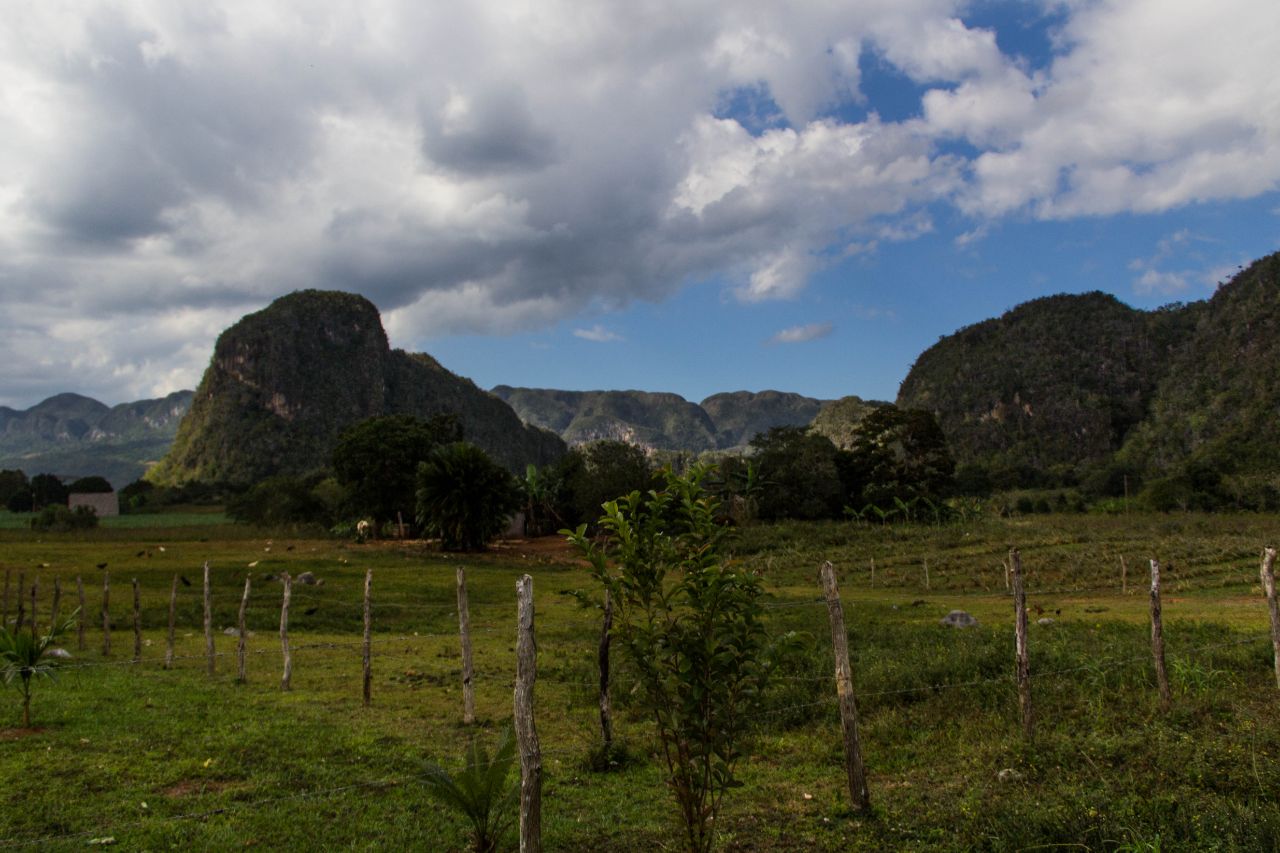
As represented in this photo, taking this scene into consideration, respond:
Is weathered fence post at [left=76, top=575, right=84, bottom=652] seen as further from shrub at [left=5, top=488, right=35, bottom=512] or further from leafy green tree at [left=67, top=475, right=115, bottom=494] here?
leafy green tree at [left=67, top=475, right=115, bottom=494]

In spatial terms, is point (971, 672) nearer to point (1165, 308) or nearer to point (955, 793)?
point (955, 793)

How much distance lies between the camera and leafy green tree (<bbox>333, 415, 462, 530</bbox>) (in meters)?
58.3

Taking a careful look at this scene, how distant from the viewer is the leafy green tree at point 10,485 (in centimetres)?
10419

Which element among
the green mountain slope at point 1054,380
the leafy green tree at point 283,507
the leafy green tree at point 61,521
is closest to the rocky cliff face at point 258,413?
the leafy green tree at point 283,507

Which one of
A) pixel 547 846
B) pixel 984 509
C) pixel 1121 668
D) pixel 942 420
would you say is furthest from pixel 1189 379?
pixel 547 846

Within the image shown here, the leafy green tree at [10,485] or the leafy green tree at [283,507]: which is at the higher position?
the leafy green tree at [10,485]

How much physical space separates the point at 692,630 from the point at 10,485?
140 metres

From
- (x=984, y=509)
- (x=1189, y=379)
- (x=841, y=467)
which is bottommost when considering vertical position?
(x=984, y=509)

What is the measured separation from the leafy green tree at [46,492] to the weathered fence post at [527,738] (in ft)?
399

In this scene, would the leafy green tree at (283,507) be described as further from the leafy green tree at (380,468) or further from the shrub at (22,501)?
the shrub at (22,501)

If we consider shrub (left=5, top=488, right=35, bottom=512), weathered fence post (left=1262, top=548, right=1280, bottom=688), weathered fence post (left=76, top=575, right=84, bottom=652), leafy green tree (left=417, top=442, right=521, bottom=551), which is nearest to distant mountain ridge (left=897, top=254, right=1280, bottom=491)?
leafy green tree (left=417, top=442, right=521, bottom=551)

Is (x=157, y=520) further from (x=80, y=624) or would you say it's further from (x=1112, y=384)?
(x=1112, y=384)

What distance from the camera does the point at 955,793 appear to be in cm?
744

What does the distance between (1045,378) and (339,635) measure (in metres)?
169
